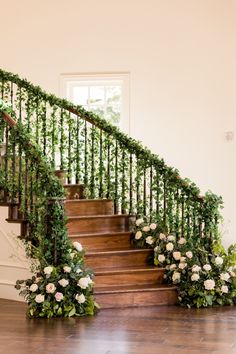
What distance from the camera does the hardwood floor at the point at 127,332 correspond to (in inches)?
188

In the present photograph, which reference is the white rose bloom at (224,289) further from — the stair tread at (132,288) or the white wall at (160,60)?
the white wall at (160,60)

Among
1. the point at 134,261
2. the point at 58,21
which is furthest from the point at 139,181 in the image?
the point at 58,21

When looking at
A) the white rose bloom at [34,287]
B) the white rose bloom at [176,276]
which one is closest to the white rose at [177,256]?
the white rose bloom at [176,276]

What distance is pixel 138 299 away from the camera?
6473mm

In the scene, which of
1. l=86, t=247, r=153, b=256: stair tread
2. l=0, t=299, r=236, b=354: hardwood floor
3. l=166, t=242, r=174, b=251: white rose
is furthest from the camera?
l=166, t=242, r=174, b=251: white rose

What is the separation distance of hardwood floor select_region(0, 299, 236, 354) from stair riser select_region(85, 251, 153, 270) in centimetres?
68

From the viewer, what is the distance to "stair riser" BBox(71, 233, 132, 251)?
23.1 feet

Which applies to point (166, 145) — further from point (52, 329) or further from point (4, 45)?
point (52, 329)

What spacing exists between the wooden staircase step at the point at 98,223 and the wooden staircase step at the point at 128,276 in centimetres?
63

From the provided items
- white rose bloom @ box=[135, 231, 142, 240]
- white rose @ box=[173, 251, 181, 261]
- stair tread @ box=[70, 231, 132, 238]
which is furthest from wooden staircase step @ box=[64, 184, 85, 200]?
white rose @ box=[173, 251, 181, 261]

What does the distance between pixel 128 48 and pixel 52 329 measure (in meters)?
4.81

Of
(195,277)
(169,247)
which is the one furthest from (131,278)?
(195,277)

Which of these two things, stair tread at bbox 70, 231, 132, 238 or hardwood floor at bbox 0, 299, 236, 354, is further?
stair tread at bbox 70, 231, 132, 238

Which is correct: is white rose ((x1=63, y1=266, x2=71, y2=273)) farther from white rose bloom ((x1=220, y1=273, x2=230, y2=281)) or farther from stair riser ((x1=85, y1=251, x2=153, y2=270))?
white rose bloom ((x1=220, y1=273, x2=230, y2=281))
